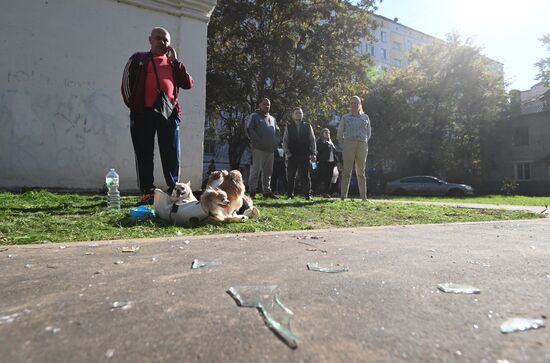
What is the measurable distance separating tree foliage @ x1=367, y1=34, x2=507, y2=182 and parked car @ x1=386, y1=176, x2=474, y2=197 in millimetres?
5289

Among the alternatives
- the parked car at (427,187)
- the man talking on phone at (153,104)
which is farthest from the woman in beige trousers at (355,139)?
the parked car at (427,187)

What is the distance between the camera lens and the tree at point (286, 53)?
15.7 metres

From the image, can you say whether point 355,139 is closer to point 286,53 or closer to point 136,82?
point 136,82

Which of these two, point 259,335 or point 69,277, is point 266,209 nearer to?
point 69,277

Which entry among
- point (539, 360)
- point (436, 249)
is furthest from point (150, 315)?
point (436, 249)

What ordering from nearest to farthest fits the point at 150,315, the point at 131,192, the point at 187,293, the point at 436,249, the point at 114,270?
the point at 150,315 < the point at 187,293 < the point at 114,270 < the point at 436,249 < the point at 131,192

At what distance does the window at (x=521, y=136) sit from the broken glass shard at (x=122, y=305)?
3683cm

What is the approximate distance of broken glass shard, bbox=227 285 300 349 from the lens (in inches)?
47.0

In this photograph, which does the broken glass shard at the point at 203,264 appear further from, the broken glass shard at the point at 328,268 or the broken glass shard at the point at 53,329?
the broken glass shard at the point at 53,329

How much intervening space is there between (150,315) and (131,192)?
629 cm

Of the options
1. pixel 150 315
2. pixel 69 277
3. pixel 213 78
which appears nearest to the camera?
pixel 150 315

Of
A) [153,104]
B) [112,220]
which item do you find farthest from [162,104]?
[112,220]

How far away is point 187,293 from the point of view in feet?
5.20

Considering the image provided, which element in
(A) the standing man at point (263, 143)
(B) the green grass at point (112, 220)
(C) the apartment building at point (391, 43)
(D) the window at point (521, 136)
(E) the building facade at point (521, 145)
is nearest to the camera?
(B) the green grass at point (112, 220)
